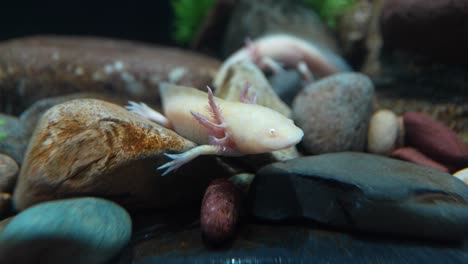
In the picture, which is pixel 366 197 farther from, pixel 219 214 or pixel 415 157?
pixel 415 157

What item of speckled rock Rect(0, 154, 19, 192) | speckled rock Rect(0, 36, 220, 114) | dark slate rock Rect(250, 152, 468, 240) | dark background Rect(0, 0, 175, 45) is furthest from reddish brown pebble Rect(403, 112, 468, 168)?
dark background Rect(0, 0, 175, 45)

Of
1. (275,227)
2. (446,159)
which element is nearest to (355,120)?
(446,159)

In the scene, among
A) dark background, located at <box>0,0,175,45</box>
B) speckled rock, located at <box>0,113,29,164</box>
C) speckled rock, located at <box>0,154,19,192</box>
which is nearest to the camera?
speckled rock, located at <box>0,154,19,192</box>

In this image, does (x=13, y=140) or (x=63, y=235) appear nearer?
(x=63, y=235)

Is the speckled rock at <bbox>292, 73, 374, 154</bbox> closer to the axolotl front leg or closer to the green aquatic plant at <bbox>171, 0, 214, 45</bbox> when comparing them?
the axolotl front leg

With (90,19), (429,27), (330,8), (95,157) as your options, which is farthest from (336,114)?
(90,19)

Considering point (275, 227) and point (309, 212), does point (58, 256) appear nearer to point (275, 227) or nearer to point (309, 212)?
point (275, 227)
